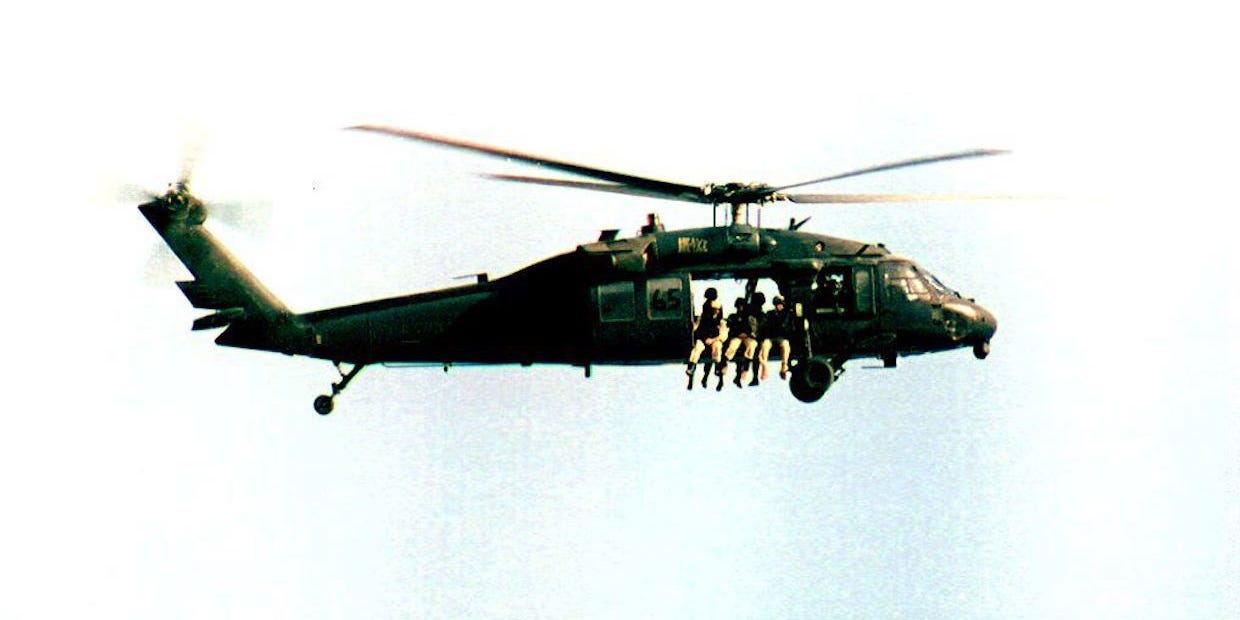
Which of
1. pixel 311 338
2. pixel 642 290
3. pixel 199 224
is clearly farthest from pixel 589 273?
pixel 199 224

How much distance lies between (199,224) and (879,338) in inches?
451

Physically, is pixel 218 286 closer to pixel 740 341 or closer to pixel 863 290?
pixel 740 341

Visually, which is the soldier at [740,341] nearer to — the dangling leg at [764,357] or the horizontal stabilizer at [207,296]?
the dangling leg at [764,357]

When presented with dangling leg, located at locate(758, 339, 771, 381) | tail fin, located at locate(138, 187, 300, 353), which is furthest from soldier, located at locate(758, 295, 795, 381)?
tail fin, located at locate(138, 187, 300, 353)

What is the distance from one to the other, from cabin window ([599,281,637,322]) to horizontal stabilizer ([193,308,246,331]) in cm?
585

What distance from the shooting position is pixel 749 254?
2823 centimetres

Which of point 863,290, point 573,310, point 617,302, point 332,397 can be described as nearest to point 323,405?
point 332,397

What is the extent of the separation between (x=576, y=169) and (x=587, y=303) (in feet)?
9.40

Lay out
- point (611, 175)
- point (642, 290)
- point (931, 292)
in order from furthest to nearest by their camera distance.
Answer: point (931, 292) → point (642, 290) → point (611, 175)

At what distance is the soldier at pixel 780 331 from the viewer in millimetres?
28594

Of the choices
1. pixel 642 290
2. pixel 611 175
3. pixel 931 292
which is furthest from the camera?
pixel 931 292

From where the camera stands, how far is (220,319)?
92.5 ft

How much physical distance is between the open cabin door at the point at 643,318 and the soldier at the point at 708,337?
1.07 ft

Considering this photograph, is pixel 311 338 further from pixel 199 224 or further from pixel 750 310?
pixel 750 310
